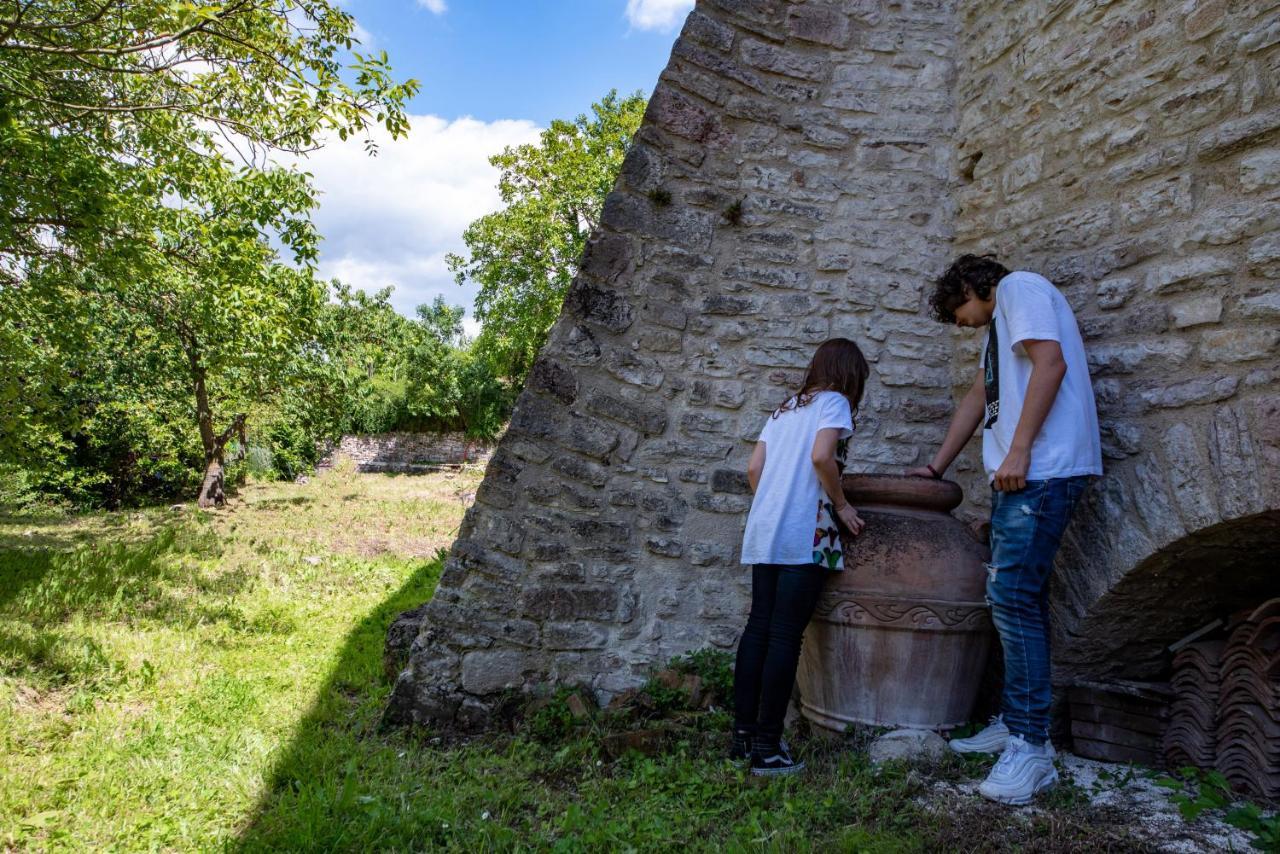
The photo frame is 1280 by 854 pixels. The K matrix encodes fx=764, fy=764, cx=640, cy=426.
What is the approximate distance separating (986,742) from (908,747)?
29 cm

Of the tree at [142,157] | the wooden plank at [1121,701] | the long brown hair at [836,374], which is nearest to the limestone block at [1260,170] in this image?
the long brown hair at [836,374]

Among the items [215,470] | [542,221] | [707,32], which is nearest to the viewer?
[707,32]

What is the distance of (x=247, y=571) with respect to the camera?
21.8ft

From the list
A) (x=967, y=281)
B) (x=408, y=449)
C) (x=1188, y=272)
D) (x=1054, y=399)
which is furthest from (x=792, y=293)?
(x=408, y=449)

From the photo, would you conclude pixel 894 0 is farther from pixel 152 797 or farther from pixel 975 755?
pixel 152 797

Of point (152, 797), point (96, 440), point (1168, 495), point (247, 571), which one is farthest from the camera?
point (96, 440)

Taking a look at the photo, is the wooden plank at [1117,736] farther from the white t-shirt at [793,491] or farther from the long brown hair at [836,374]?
the long brown hair at [836,374]

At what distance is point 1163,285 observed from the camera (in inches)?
107

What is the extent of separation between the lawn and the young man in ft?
0.64

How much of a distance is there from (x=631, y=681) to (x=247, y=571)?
15.1ft

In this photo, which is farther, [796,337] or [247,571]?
[247,571]

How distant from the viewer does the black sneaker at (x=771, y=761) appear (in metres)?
2.79

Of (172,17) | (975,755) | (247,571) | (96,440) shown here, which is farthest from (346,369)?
(975,755)

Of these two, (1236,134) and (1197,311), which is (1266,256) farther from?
(1236,134)
